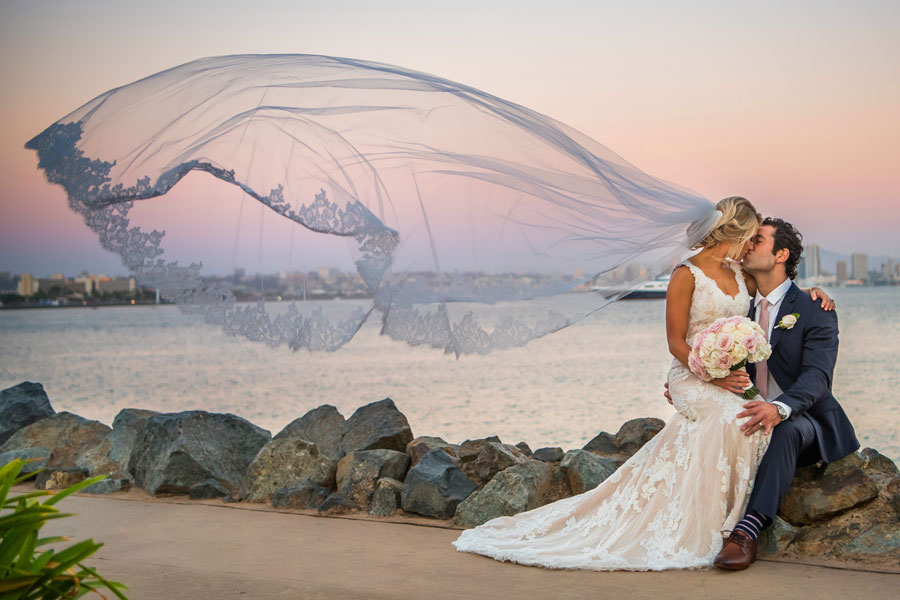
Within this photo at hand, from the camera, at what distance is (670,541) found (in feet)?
13.6

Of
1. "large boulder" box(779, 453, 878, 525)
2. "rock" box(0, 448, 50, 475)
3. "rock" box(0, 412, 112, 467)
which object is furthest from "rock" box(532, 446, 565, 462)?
"rock" box(0, 448, 50, 475)

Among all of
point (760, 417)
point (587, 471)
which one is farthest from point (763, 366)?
point (587, 471)

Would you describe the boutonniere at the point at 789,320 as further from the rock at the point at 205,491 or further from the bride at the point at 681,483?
the rock at the point at 205,491

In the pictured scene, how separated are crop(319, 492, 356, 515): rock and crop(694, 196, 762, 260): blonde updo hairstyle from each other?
2.55 metres

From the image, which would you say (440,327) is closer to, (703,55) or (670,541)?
(670,541)

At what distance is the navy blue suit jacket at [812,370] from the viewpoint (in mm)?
4219

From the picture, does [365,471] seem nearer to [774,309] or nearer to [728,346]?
[728,346]

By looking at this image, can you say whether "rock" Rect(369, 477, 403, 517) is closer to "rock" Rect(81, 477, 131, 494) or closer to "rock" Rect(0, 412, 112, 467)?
"rock" Rect(81, 477, 131, 494)

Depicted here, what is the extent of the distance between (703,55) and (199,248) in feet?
55.0

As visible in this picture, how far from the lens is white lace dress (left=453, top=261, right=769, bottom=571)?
13.5 feet

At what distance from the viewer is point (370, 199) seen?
4.55 m

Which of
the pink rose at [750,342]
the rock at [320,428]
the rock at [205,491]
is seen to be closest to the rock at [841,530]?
the pink rose at [750,342]

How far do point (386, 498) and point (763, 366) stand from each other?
2.23 m

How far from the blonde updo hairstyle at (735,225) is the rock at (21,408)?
240 inches
